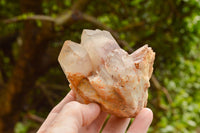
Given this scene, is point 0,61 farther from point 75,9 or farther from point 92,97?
point 92,97

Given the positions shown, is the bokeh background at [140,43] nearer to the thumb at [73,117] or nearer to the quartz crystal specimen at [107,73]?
the quartz crystal specimen at [107,73]

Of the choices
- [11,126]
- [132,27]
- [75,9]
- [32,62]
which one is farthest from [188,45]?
[11,126]

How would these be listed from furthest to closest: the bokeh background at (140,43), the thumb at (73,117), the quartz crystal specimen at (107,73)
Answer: the bokeh background at (140,43) < the quartz crystal specimen at (107,73) < the thumb at (73,117)

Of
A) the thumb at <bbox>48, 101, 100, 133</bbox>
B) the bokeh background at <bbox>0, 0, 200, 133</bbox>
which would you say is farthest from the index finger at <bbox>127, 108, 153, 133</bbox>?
the bokeh background at <bbox>0, 0, 200, 133</bbox>

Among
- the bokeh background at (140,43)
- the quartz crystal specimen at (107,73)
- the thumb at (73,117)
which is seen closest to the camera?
the thumb at (73,117)

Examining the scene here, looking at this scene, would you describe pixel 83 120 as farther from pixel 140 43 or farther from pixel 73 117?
pixel 140 43

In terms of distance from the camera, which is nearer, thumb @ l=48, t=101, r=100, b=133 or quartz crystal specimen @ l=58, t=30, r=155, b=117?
thumb @ l=48, t=101, r=100, b=133

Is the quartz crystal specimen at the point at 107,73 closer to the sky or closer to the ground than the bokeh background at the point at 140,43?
closer to the sky

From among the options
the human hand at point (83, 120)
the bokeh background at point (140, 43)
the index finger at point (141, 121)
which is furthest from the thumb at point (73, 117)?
the bokeh background at point (140, 43)

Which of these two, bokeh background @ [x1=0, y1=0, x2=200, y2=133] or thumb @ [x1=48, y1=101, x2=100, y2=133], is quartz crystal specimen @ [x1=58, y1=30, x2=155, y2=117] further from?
bokeh background @ [x1=0, y1=0, x2=200, y2=133]
